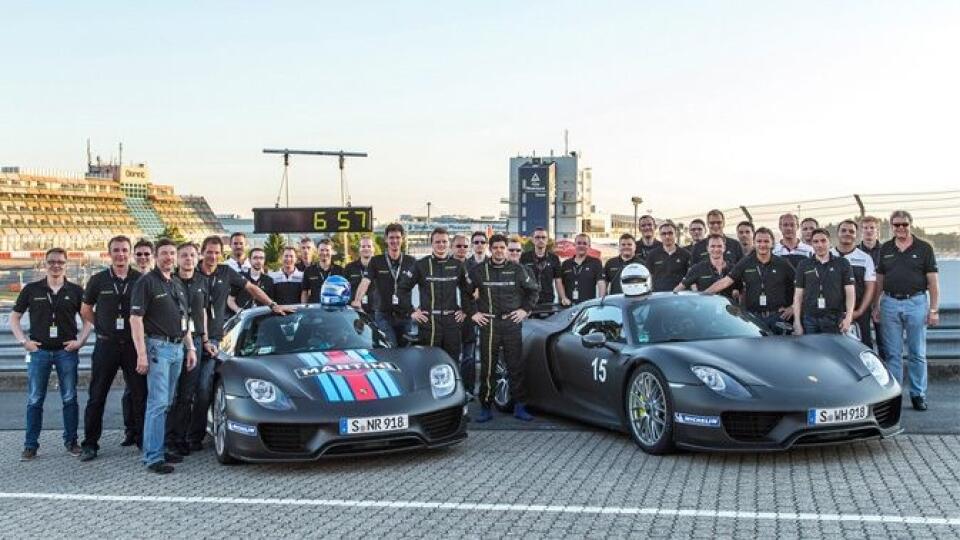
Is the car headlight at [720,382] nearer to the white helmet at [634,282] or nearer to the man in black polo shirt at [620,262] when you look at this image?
the white helmet at [634,282]

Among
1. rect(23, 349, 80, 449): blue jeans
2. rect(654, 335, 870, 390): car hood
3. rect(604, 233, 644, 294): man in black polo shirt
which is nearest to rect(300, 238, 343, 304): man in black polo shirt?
rect(604, 233, 644, 294): man in black polo shirt

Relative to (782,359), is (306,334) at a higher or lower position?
higher

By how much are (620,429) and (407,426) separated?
1796 millimetres

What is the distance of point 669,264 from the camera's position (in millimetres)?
11641

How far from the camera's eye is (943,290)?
13.0 m

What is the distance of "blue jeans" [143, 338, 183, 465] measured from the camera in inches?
308

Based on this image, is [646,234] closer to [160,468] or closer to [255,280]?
[255,280]

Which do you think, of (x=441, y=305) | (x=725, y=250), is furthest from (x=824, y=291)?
(x=441, y=305)

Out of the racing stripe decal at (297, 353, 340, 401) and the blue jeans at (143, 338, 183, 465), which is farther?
the blue jeans at (143, 338, 183, 465)

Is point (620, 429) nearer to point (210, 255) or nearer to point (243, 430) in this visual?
point (243, 430)

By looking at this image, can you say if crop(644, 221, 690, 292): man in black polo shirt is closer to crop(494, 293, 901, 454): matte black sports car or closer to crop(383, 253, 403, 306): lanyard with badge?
crop(494, 293, 901, 454): matte black sports car

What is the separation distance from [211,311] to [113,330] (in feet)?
3.34

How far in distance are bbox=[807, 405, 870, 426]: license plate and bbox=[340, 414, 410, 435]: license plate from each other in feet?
9.35

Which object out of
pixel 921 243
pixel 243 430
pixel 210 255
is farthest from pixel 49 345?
pixel 921 243
